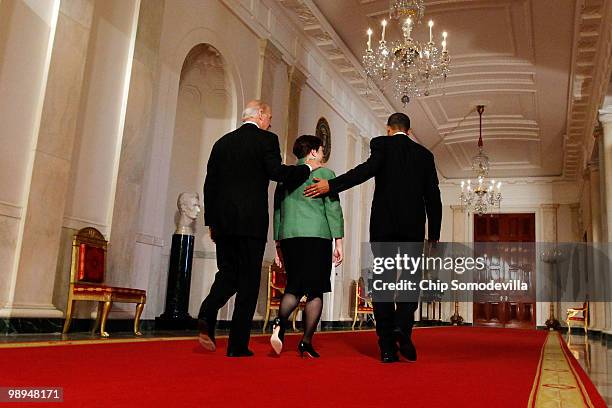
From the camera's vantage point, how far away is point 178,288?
21.6 ft

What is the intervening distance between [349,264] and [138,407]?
34.1 feet

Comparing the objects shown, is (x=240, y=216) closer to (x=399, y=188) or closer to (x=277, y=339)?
(x=277, y=339)

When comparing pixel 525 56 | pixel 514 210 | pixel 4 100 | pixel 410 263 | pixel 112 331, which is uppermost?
pixel 525 56

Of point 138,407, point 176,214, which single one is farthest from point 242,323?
point 176,214

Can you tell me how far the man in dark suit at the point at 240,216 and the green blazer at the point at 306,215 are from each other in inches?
5.2

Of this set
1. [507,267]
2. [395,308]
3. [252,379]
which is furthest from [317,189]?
[507,267]

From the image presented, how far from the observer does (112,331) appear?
19.0ft

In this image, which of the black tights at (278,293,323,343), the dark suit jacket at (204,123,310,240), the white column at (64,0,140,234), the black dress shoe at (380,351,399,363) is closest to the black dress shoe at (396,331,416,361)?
the black dress shoe at (380,351,399,363)

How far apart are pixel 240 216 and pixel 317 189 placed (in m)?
0.53

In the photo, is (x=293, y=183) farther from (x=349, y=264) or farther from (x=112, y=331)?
(x=349, y=264)

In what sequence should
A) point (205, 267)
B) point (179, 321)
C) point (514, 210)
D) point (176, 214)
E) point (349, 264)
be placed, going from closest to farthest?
point (179, 321), point (176, 214), point (205, 267), point (349, 264), point (514, 210)

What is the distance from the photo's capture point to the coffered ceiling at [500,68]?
357 inches

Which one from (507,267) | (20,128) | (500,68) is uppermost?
(500,68)

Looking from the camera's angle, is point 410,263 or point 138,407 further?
point 410,263
